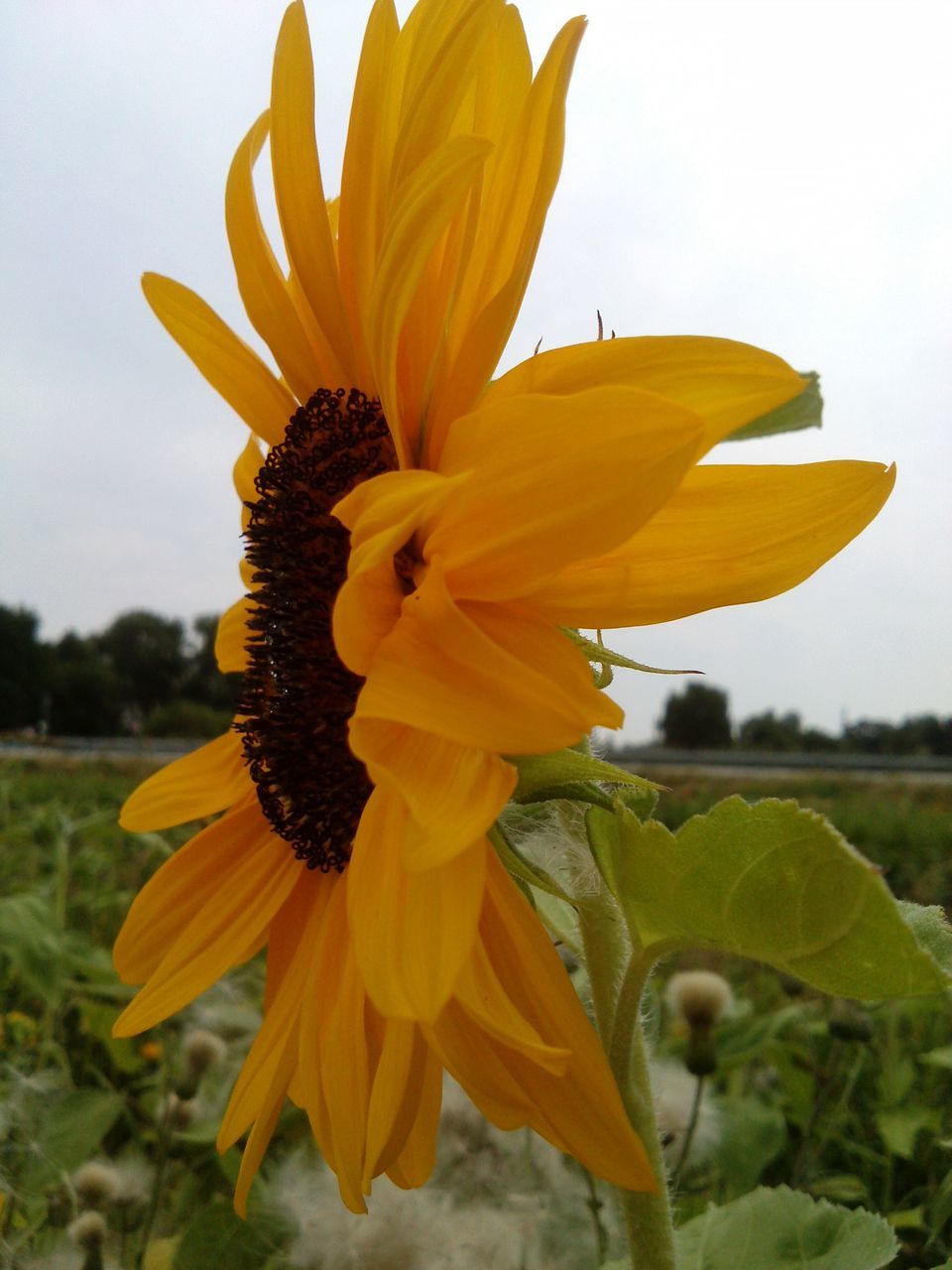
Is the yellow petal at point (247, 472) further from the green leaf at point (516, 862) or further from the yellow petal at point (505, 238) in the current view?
the green leaf at point (516, 862)

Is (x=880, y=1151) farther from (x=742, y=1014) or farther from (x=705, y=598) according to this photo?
(x=705, y=598)

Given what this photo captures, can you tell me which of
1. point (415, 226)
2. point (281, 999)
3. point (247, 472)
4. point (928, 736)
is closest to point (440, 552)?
point (415, 226)

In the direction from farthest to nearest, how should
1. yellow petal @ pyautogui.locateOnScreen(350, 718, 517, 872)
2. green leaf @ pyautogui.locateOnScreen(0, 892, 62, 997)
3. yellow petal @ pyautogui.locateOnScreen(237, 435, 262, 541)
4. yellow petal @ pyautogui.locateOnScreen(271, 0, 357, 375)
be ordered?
green leaf @ pyautogui.locateOnScreen(0, 892, 62, 997) → yellow petal @ pyautogui.locateOnScreen(237, 435, 262, 541) → yellow petal @ pyautogui.locateOnScreen(271, 0, 357, 375) → yellow petal @ pyautogui.locateOnScreen(350, 718, 517, 872)

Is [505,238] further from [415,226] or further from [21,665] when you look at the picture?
[21,665]

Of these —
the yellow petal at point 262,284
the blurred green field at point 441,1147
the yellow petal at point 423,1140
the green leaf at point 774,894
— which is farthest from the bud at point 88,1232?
the yellow petal at point 262,284

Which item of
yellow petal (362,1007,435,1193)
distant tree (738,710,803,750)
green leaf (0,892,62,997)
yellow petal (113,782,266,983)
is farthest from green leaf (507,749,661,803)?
distant tree (738,710,803,750)

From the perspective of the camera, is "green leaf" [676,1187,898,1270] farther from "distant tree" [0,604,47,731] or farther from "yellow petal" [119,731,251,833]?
"distant tree" [0,604,47,731]

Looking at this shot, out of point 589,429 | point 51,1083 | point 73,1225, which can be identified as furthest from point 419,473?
point 51,1083
